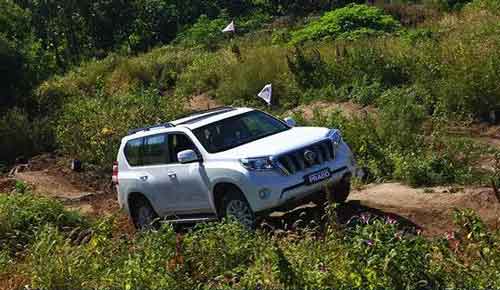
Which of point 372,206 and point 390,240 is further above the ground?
point 390,240

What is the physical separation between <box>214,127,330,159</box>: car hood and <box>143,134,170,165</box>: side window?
1201 millimetres

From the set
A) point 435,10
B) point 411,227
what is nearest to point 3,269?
point 411,227

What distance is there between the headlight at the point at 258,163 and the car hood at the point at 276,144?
0.23 ft

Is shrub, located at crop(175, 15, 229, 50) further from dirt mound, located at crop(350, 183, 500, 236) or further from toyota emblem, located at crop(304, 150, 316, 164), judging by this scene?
toyota emblem, located at crop(304, 150, 316, 164)

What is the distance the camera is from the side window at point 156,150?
11.7 metres

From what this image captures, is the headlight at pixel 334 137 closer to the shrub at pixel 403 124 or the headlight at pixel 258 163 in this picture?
the headlight at pixel 258 163

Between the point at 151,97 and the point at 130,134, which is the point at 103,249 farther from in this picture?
the point at 151,97

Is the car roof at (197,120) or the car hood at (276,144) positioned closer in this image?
the car hood at (276,144)

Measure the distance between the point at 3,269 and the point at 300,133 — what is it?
179 inches

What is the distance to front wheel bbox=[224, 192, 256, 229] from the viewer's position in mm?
10289

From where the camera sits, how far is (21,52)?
26078 millimetres

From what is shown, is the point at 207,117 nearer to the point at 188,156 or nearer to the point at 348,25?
the point at 188,156

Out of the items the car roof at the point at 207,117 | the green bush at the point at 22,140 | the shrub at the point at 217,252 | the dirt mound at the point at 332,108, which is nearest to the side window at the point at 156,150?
the car roof at the point at 207,117

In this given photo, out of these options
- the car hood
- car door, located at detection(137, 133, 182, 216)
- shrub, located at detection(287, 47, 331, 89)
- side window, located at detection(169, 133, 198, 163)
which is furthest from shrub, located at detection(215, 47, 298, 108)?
the car hood
